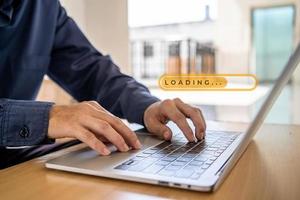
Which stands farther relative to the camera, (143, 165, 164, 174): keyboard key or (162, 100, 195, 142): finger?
(162, 100, 195, 142): finger

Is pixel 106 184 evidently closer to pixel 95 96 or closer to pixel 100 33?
pixel 95 96

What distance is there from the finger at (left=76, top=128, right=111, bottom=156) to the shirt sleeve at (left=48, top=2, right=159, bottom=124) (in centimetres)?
34

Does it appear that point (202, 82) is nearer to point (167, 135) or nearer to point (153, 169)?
point (167, 135)

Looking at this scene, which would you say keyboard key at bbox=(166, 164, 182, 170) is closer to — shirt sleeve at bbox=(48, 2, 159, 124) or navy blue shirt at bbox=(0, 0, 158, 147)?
navy blue shirt at bbox=(0, 0, 158, 147)

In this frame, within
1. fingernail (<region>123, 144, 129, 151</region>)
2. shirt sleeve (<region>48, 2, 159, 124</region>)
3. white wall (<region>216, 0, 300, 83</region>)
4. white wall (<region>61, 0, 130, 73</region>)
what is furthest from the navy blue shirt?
white wall (<region>216, 0, 300, 83</region>)

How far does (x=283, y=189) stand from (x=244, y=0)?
2716 mm

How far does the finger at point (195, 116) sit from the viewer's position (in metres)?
0.56

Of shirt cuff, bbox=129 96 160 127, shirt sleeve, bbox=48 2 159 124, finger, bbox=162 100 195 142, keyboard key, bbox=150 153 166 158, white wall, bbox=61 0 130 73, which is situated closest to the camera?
keyboard key, bbox=150 153 166 158

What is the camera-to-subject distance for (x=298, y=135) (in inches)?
25.0

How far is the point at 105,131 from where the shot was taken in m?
0.46

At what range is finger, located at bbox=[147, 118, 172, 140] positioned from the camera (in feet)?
1.81

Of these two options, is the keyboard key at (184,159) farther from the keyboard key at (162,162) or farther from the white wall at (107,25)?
the white wall at (107,25)

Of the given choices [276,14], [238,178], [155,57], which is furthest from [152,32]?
[238,178]

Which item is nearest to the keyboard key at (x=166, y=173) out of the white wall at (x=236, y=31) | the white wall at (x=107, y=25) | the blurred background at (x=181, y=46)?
the blurred background at (x=181, y=46)
